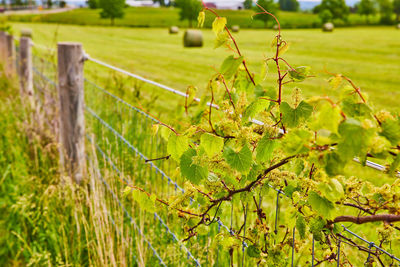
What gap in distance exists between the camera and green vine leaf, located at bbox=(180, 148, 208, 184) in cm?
122

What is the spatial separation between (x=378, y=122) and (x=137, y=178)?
2509 millimetres

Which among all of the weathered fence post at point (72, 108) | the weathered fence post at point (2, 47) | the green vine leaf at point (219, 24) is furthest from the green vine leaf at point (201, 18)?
the weathered fence post at point (2, 47)

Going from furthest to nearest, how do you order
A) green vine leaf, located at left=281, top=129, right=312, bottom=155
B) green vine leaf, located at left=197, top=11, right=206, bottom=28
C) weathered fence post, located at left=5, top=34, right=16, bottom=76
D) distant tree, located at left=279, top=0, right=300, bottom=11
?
distant tree, located at left=279, top=0, right=300, bottom=11, weathered fence post, located at left=5, top=34, right=16, bottom=76, green vine leaf, located at left=197, top=11, right=206, bottom=28, green vine leaf, located at left=281, top=129, right=312, bottom=155

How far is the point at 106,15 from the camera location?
4622 centimetres

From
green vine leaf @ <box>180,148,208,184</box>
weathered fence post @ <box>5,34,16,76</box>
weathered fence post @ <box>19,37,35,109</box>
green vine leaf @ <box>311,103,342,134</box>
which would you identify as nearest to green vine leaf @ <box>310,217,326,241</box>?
Result: green vine leaf @ <box>180,148,208,184</box>

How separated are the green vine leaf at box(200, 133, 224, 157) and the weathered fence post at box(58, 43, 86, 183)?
6.78 feet

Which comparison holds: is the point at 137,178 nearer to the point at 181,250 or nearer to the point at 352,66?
the point at 181,250

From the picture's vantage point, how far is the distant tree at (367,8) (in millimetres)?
68944

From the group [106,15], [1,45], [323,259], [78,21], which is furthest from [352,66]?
[78,21]

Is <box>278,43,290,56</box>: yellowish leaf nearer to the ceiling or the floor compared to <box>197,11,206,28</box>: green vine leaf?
nearer to the floor

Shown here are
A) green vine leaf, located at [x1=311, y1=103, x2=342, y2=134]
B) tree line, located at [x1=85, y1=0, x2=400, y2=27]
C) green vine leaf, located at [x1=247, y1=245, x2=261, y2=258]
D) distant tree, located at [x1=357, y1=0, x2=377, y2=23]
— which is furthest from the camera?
distant tree, located at [x1=357, y1=0, x2=377, y2=23]

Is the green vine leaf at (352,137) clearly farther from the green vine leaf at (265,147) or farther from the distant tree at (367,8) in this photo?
the distant tree at (367,8)

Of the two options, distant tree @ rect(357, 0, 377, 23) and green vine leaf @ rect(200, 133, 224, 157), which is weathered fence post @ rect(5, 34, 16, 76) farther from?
distant tree @ rect(357, 0, 377, 23)

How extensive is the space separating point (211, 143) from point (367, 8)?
3083 inches
